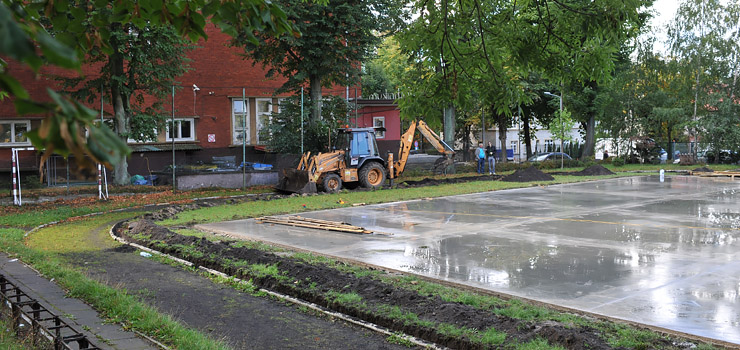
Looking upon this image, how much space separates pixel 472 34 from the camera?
8.86 m

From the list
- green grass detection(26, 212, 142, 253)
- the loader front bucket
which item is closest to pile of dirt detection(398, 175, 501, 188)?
the loader front bucket

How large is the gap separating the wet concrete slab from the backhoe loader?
5.05 meters

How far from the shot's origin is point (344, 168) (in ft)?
86.7

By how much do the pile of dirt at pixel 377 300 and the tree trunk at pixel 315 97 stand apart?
18.4m

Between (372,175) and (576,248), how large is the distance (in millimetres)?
16055

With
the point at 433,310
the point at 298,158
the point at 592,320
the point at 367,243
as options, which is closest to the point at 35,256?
the point at 367,243

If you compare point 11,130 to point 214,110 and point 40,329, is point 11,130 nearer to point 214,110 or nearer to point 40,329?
point 214,110

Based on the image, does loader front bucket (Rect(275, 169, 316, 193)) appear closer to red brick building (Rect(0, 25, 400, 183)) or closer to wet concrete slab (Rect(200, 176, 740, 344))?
wet concrete slab (Rect(200, 176, 740, 344))

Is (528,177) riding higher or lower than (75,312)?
higher

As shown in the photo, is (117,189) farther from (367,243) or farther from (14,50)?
(14,50)

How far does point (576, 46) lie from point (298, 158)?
20188mm

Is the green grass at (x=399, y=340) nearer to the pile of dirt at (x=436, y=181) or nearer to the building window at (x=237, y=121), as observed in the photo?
the pile of dirt at (x=436, y=181)

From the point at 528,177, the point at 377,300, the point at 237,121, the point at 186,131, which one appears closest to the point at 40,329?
the point at 377,300

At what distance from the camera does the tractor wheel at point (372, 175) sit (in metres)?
26.9
